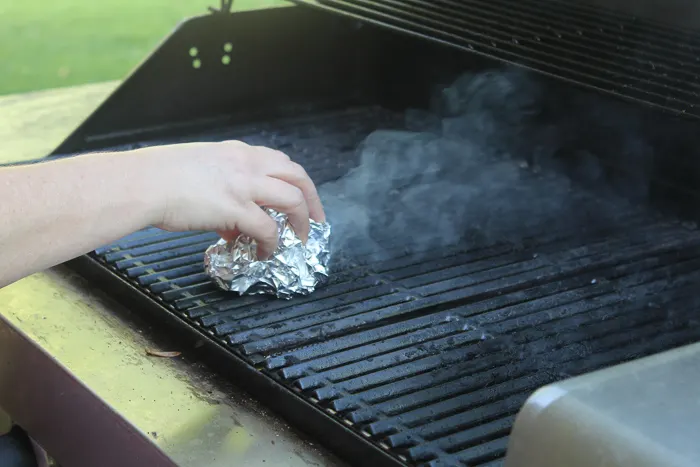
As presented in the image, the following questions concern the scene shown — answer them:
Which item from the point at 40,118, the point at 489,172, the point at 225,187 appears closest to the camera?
the point at 225,187

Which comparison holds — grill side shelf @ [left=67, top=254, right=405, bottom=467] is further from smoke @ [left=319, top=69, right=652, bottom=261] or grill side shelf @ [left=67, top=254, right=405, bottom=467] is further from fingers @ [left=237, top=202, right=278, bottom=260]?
smoke @ [left=319, top=69, right=652, bottom=261]

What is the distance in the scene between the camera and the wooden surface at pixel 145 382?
37.2 inches

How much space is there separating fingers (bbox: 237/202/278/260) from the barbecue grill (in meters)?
0.10

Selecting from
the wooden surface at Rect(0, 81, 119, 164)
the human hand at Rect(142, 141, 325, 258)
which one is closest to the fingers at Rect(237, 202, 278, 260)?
the human hand at Rect(142, 141, 325, 258)

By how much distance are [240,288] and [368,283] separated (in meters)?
0.19

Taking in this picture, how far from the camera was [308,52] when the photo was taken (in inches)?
80.6

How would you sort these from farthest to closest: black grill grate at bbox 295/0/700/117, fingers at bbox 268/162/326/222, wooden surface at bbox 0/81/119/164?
wooden surface at bbox 0/81/119/164
black grill grate at bbox 295/0/700/117
fingers at bbox 268/162/326/222

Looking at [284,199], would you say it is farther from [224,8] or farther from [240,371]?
[224,8]

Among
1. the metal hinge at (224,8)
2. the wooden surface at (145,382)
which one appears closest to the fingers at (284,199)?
the wooden surface at (145,382)

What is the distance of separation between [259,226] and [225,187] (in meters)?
0.08

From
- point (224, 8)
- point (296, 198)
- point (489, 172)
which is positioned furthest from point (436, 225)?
point (224, 8)

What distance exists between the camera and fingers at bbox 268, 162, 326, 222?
1.13m

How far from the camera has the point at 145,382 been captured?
3.48ft

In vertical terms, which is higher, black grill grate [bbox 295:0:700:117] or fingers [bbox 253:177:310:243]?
black grill grate [bbox 295:0:700:117]
